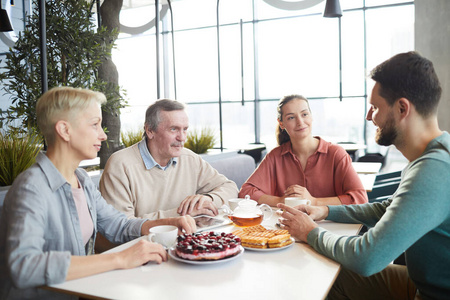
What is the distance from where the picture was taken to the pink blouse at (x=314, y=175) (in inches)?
98.3

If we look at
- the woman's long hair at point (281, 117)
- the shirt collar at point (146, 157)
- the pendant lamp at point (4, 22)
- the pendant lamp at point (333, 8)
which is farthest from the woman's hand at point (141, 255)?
the pendant lamp at point (4, 22)

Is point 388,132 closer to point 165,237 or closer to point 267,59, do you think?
point 165,237

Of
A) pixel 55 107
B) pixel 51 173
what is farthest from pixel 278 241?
pixel 55 107

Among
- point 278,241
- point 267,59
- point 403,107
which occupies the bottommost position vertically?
point 278,241

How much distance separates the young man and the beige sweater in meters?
0.88

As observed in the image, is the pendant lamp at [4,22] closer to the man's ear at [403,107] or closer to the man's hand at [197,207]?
the man's hand at [197,207]

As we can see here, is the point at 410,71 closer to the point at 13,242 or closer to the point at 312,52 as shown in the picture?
the point at 13,242

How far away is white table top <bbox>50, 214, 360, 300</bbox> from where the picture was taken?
1207mm

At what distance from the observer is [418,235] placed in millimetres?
1354

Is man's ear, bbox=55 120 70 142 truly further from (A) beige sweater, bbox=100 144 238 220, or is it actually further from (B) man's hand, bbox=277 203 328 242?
(B) man's hand, bbox=277 203 328 242

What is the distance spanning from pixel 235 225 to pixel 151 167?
0.74m

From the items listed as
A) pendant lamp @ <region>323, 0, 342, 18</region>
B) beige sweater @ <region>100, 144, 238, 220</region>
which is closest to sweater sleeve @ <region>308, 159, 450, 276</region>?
beige sweater @ <region>100, 144, 238, 220</region>

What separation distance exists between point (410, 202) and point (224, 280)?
69 cm

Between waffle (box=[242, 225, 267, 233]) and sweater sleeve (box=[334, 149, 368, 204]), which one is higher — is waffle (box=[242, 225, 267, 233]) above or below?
below
